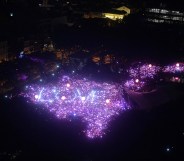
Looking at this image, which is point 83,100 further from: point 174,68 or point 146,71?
point 174,68

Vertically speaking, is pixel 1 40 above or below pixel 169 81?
above

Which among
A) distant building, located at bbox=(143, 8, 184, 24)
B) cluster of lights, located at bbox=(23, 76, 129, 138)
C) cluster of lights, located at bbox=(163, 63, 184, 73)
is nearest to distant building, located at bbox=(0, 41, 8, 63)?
cluster of lights, located at bbox=(23, 76, 129, 138)

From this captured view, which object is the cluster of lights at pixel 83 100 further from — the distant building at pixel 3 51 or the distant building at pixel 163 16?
the distant building at pixel 163 16

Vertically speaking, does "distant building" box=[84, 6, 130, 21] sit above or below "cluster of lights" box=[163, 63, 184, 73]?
above

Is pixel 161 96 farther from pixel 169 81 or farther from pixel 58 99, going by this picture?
pixel 58 99

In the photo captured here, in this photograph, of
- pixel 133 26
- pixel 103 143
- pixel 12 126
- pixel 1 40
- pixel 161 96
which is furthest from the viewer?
pixel 133 26

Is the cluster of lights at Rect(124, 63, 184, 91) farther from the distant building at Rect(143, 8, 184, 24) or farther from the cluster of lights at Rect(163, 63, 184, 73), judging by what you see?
the distant building at Rect(143, 8, 184, 24)

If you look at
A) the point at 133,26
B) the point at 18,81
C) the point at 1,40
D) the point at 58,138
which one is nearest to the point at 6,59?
the point at 1,40

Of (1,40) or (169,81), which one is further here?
(1,40)
